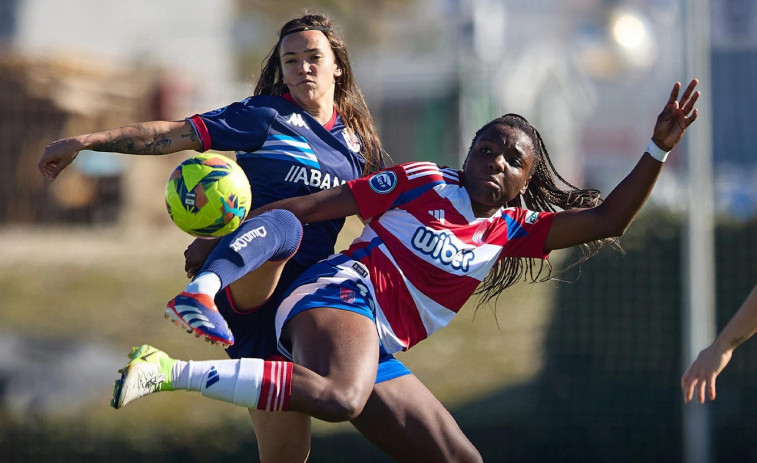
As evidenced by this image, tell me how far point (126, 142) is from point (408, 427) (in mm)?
1461

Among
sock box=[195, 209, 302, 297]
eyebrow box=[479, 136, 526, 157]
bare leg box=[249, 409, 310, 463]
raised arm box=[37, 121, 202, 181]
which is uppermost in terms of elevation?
raised arm box=[37, 121, 202, 181]

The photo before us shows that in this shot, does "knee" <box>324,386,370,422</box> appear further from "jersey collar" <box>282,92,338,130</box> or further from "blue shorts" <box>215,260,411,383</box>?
"jersey collar" <box>282,92,338,130</box>

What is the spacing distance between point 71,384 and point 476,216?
605 cm

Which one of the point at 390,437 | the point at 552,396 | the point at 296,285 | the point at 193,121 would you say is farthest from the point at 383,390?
the point at 552,396

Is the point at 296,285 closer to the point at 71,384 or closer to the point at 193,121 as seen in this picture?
the point at 193,121

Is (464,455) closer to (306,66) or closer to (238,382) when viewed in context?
(238,382)

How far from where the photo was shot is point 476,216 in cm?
432

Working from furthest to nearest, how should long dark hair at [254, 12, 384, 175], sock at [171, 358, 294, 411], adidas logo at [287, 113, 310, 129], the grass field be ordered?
the grass field < long dark hair at [254, 12, 384, 175] < adidas logo at [287, 113, 310, 129] < sock at [171, 358, 294, 411]

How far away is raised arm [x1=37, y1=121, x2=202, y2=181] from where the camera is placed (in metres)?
3.99

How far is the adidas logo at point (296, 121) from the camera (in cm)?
443

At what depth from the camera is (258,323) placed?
4398 millimetres

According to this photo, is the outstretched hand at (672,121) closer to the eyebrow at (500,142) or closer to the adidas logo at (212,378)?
the eyebrow at (500,142)

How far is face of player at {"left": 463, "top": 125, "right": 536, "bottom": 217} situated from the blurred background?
7.27ft

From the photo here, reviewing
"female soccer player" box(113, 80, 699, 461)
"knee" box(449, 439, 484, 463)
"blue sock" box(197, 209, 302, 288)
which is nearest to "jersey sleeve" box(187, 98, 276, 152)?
"female soccer player" box(113, 80, 699, 461)
